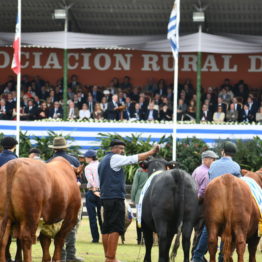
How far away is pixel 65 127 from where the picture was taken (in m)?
31.9

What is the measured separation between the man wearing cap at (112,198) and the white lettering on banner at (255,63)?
23372mm

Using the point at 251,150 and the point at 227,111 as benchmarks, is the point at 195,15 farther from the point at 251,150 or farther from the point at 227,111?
the point at 251,150

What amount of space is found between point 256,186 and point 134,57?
24.5m

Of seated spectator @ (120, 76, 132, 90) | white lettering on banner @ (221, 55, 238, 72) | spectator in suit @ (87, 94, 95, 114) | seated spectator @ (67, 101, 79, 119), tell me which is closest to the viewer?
seated spectator @ (67, 101, 79, 119)

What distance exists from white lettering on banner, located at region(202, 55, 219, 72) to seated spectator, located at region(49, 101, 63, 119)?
7.48 metres

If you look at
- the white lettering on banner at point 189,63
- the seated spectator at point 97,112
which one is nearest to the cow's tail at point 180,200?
the seated spectator at point 97,112

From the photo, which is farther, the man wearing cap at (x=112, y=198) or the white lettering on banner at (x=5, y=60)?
the white lettering on banner at (x=5, y=60)

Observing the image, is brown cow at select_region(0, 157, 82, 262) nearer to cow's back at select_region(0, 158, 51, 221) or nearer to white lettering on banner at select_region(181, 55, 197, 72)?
cow's back at select_region(0, 158, 51, 221)

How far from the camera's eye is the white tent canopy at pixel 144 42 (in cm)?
3369

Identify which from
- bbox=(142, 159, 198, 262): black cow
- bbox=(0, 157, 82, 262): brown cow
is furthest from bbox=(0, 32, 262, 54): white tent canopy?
bbox=(0, 157, 82, 262): brown cow

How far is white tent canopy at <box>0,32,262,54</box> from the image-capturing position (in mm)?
33688

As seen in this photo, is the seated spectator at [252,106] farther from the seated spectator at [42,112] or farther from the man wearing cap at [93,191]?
the man wearing cap at [93,191]

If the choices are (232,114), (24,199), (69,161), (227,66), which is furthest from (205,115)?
(24,199)

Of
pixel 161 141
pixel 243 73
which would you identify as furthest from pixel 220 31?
pixel 161 141
